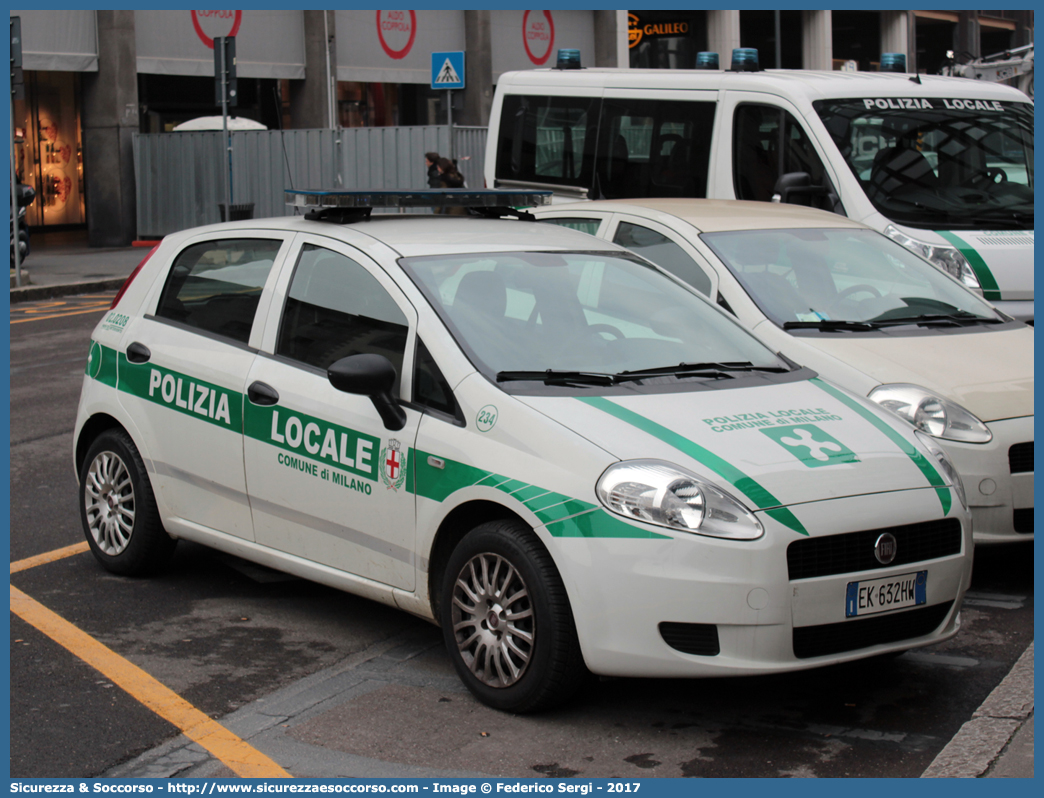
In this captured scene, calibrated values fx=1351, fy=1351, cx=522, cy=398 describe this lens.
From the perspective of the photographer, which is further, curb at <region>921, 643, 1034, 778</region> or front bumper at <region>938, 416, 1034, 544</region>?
front bumper at <region>938, 416, 1034, 544</region>

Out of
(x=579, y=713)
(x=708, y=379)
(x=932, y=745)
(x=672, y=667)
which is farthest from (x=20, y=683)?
(x=932, y=745)

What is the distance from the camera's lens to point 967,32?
43594 mm

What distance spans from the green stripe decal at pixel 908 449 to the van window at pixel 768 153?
5272 mm

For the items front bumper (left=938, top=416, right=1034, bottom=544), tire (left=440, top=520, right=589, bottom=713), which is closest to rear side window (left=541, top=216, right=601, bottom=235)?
front bumper (left=938, top=416, right=1034, bottom=544)

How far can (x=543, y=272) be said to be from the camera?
5.29 meters

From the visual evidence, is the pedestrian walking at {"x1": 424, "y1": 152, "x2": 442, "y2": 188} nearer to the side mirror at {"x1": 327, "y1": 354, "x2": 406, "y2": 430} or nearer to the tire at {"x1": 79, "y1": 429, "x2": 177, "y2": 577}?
the tire at {"x1": 79, "y1": 429, "x2": 177, "y2": 577}

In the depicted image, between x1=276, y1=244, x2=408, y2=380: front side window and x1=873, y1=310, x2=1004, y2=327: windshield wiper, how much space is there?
8.67 ft

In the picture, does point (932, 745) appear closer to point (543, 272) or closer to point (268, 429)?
point (543, 272)

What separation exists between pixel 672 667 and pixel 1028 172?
286 inches

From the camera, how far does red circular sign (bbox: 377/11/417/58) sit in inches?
1143

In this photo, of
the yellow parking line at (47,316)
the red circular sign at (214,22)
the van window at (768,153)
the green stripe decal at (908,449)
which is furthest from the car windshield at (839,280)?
the red circular sign at (214,22)

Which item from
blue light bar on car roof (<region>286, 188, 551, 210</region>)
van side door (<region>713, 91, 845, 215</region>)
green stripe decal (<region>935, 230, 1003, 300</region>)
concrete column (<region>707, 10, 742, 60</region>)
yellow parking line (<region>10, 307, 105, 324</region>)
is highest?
concrete column (<region>707, 10, 742, 60</region>)

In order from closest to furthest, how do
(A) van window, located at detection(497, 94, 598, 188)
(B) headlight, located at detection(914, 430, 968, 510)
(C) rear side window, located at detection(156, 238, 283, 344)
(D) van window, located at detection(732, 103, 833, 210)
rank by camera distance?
(B) headlight, located at detection(914, 430, 968, 510) → (C) rear side window, located at detection(156, 238, 283, 344) → (D) van window, located at detection(732, 103, 833, 210) → (A) van window, located at detection(497, 94, 598, 188)

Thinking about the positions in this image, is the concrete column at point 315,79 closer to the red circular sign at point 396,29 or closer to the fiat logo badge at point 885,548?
the red circular sign at point 396,29
